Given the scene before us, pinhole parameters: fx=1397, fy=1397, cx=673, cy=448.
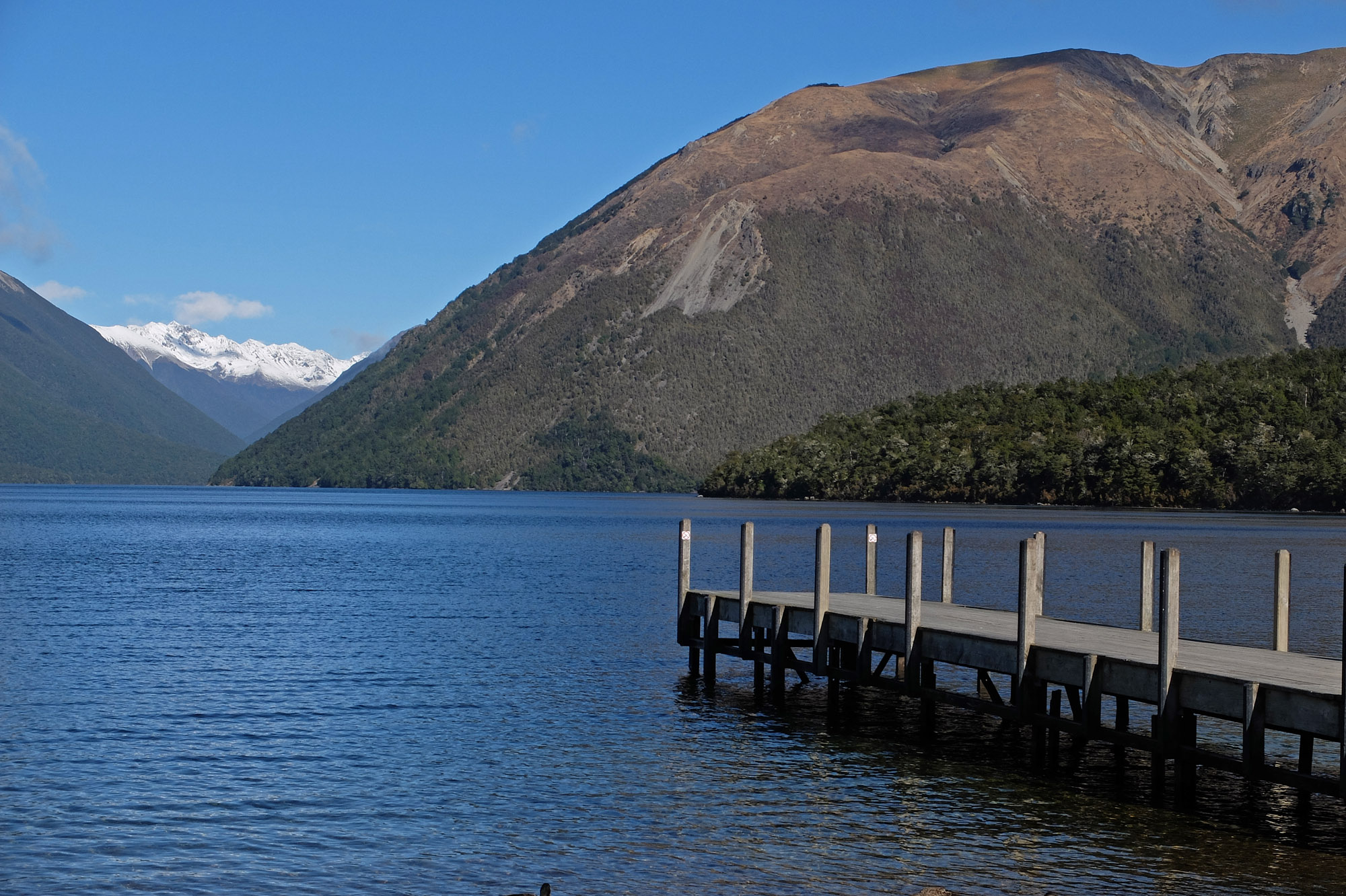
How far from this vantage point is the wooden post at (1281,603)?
2536 centimetres

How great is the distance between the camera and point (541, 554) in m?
89.4

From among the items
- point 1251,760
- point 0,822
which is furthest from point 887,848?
point 0,822

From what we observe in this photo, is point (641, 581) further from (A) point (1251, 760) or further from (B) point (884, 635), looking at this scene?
(A) point (1251, 760)

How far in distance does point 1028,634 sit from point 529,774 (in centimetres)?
892

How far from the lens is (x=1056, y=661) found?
925 inches

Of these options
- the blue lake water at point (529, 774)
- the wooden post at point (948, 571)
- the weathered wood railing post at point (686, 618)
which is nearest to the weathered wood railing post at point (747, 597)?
the blue lake water at point (529, 774)

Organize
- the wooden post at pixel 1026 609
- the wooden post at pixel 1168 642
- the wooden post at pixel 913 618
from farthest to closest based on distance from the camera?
1. the wooden post at pixel 913 618
2. the wooden post at pixel 1026 609
3. the wooden post at pixel 1168 642

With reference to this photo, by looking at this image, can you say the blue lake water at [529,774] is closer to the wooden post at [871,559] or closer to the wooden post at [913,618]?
the wooden post at [913,618]

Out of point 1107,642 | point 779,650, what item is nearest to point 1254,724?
point 1107,642

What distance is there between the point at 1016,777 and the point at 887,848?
17.4 ft

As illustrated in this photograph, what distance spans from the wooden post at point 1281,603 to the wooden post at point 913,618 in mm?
6408

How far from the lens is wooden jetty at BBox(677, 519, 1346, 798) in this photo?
1980 centimetres

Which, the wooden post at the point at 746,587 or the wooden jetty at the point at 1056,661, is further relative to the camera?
the wooden post at the point at 746,587

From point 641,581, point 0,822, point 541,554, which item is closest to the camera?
point 0,822
